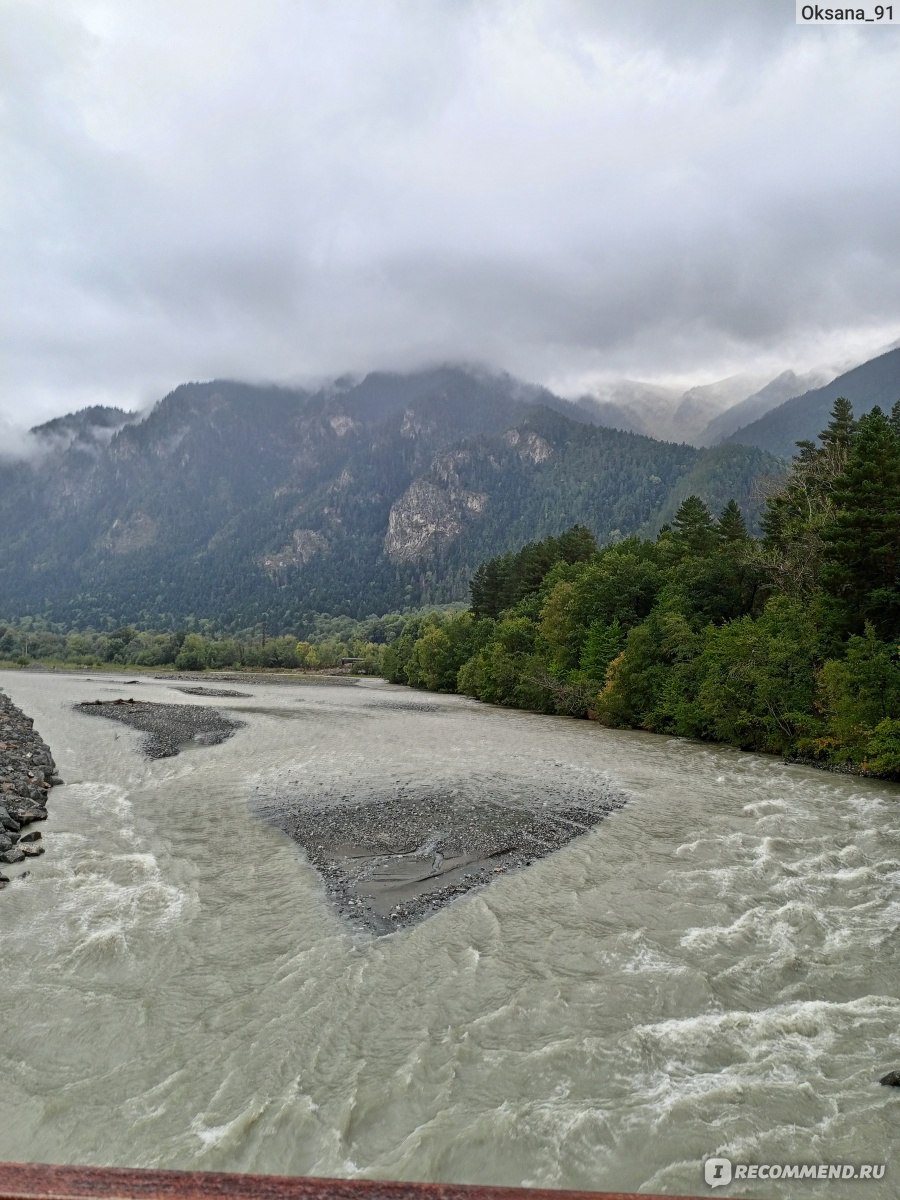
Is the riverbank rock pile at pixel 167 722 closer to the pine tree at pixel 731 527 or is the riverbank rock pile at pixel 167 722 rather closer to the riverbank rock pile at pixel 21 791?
the riverbank rock pile at pixel 21 791

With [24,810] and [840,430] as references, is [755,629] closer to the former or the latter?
[840,430]

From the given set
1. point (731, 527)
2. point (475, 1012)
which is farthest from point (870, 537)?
point (731, 527)

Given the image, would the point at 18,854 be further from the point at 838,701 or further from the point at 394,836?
the point at 838,701

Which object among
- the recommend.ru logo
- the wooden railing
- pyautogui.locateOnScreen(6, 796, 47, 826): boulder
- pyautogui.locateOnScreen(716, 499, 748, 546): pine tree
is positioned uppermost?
pyautogui.locateOnScreen(716, 499, 748, 546): pine tree

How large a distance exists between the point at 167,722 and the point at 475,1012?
52.0 metres

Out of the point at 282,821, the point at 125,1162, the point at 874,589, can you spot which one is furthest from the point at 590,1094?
the point at 874,589

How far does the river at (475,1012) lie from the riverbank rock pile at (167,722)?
22476 mm

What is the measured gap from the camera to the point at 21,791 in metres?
26.1

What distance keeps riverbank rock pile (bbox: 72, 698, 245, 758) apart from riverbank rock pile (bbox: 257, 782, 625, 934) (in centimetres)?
1839

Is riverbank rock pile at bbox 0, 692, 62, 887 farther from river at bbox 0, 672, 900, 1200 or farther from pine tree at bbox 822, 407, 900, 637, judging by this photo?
pine tree at bbox 822, 407, 900, 637

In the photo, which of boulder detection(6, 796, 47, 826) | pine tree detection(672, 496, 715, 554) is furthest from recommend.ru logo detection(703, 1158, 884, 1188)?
pine tree detection(672, 496, 715, 554)

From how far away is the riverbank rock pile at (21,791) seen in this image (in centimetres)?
2006

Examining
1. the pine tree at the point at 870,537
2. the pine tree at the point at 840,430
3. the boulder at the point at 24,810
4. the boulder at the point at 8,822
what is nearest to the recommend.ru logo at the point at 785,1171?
the boulder at the point at 8,822

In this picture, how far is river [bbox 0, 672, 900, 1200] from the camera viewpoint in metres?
8.53
